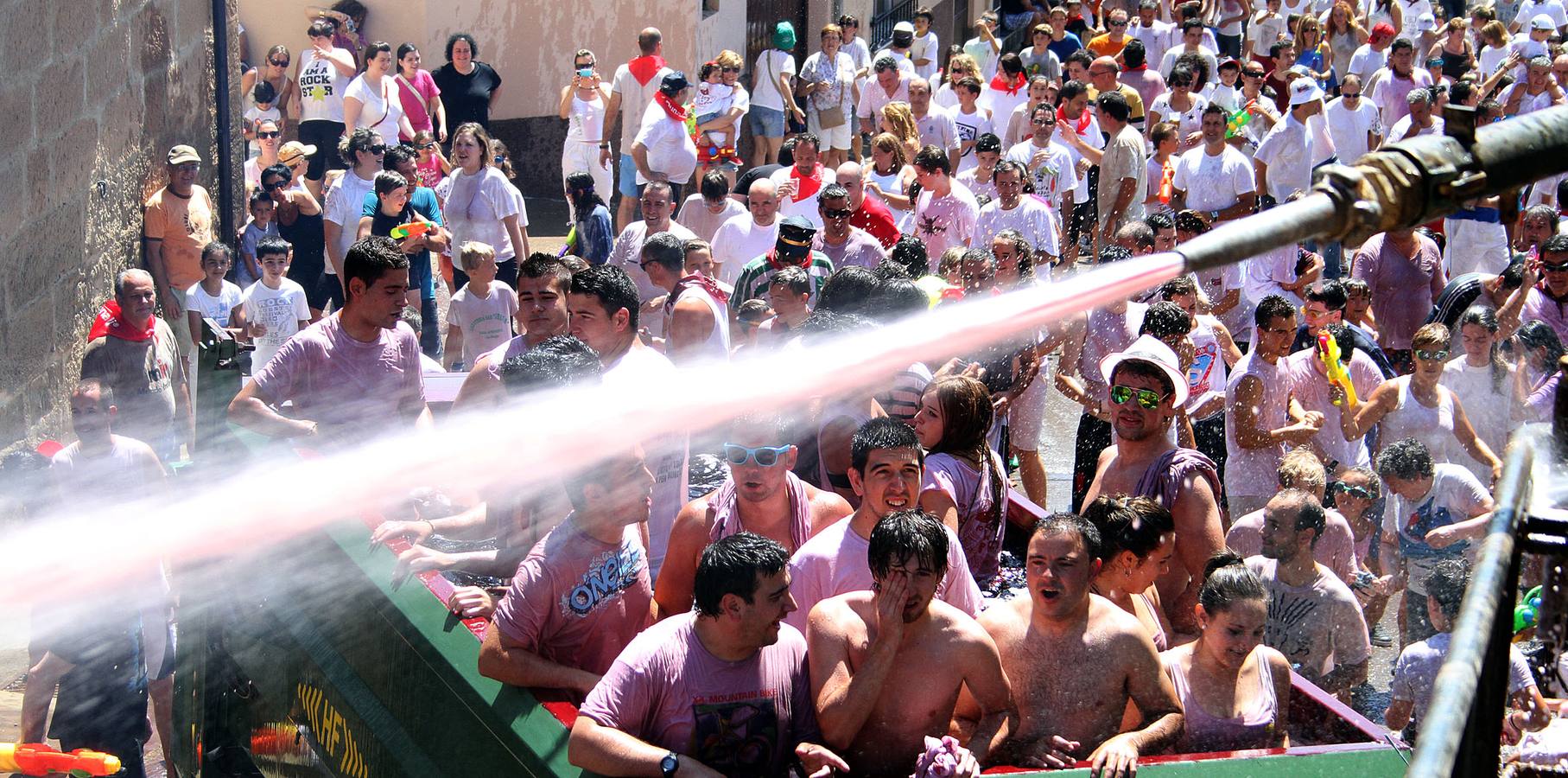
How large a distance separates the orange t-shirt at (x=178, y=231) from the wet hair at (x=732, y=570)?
6.61 meters

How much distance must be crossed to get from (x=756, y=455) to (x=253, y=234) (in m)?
7.02

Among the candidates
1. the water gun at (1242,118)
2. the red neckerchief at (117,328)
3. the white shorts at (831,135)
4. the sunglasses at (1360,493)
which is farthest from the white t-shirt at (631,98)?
the sunglasses at (1360,493)

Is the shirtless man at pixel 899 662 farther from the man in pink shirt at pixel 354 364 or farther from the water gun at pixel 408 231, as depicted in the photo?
the water gun at pixel 408 231

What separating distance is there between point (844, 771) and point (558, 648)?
3.22 feet

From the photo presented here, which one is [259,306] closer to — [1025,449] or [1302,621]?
[1025,449]

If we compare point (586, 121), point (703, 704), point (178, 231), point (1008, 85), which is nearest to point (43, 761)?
point (703, 704)

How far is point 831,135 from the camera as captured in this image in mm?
14531

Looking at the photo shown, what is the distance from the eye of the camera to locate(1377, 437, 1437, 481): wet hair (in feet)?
21.3

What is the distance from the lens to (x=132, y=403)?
770 centimetres

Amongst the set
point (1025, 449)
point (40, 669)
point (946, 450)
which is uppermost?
point (946, 450)

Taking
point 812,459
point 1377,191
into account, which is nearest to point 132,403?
point 812,459

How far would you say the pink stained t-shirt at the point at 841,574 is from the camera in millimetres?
4379

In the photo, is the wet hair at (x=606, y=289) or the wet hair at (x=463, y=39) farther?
the wet hair at (x=463, y=39)

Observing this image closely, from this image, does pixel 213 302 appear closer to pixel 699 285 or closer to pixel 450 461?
pixel 699 285
